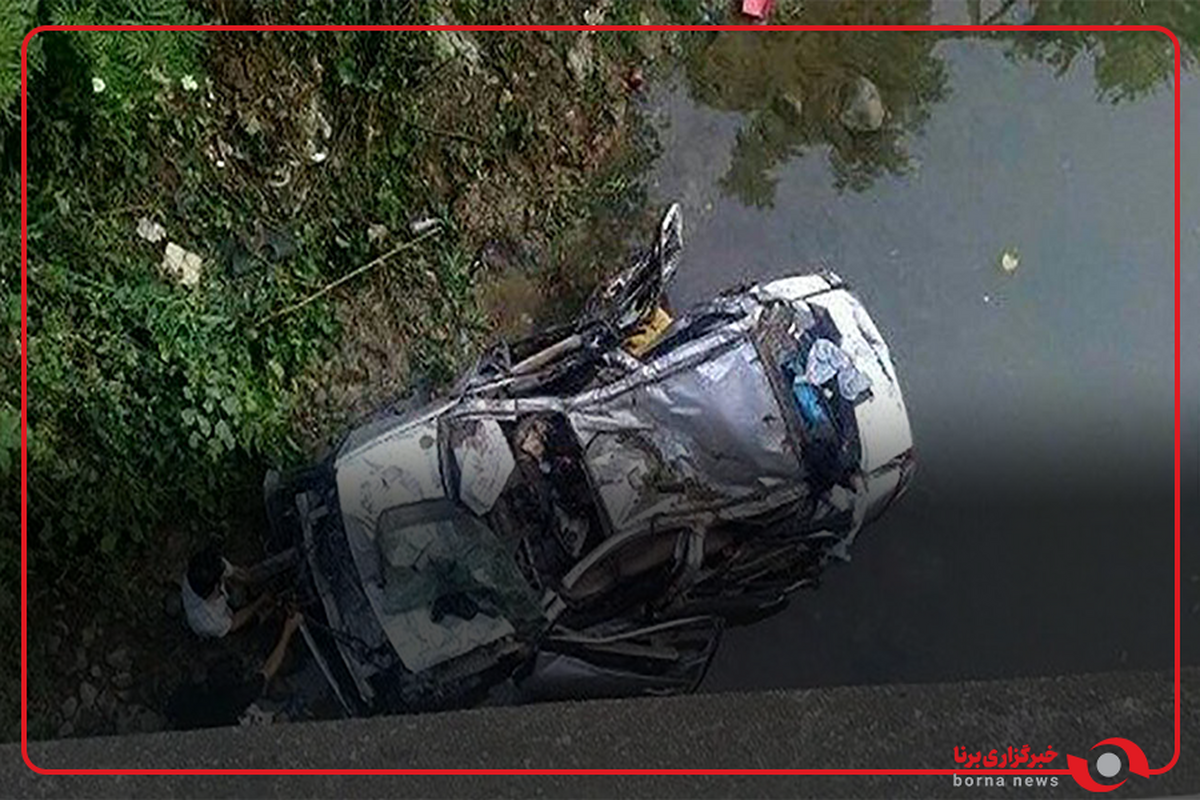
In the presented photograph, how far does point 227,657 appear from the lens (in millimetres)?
3316

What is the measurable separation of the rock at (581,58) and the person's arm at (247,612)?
1410 mm

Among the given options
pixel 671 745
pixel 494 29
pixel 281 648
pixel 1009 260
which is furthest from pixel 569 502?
pixel 1009 260

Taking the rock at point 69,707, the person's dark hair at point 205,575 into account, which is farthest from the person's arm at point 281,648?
the rock at point 69,707

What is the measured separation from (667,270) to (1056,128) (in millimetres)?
1053

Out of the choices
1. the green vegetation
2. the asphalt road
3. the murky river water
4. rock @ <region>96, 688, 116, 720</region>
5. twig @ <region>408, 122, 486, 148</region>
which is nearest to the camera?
the asphalt road

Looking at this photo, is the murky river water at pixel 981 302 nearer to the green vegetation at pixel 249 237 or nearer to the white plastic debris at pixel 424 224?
the green vegetation at pixel 249 237

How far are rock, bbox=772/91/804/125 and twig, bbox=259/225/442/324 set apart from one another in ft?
2.88

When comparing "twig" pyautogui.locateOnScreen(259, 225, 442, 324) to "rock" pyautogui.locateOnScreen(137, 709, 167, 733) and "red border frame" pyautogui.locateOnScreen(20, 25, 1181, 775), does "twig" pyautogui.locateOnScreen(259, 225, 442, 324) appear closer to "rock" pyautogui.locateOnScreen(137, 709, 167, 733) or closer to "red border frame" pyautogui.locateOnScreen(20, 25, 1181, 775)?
"red border frame" pyautogui.locateOnScreen(20, 25, 1181, 775)

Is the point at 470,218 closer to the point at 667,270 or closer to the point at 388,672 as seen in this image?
the point at 667,270

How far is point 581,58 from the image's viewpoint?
11.4ft

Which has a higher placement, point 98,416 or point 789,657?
point 98,416

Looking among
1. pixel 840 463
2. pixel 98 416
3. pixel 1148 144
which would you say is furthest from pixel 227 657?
pixel 1148 144

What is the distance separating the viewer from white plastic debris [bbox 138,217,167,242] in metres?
3.26

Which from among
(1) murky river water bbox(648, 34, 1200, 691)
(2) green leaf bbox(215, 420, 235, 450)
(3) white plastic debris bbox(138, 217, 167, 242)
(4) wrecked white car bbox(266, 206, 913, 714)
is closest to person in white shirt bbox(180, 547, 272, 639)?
(4) wrecked white car bbox(266, 206, 913, 714)
